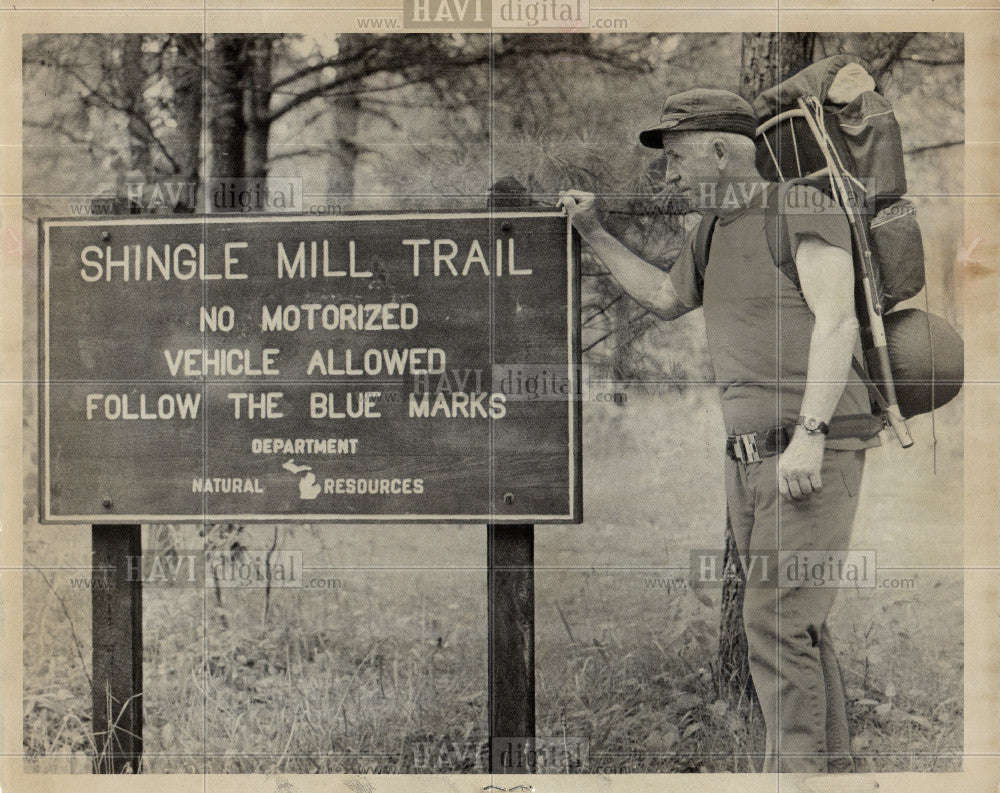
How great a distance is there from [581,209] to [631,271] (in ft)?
1.25

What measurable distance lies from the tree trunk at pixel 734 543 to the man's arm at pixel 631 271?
93 centimetres

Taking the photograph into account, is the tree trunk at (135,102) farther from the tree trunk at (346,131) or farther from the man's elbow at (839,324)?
the man's elbow at (839,324)

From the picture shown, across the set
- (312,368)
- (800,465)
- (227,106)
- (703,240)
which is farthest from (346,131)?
(800,465)

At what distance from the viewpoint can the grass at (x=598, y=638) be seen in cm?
424

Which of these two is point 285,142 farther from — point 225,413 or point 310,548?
point 310,548

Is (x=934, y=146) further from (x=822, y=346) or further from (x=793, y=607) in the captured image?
(x=793, y=607)

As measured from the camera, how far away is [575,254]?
418 cm

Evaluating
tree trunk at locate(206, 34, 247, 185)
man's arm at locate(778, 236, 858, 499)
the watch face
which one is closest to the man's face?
man's arm at locate(778, 236, 858, 499)

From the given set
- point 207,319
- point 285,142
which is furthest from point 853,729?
point 285,142

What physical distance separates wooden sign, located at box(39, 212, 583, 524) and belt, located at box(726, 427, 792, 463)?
2.59 feet

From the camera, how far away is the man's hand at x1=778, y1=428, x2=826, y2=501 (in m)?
4.14

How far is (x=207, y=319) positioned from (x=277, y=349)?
37 cm

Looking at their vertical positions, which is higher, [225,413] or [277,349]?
[277,349]

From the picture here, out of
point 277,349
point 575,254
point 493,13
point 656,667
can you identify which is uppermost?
point 493,13
